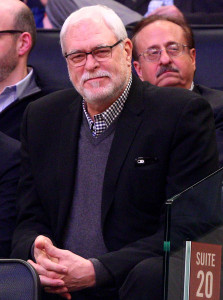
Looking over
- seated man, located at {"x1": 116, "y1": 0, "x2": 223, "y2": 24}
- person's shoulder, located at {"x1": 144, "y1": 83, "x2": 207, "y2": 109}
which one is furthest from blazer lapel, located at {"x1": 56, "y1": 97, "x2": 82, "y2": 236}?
seated man, located at {"x1": 116, "y1": 0, "x2": 223, "y2": 24}

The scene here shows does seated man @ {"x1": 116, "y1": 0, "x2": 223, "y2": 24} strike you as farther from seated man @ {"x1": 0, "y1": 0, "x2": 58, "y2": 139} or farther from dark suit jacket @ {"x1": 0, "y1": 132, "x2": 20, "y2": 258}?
dark suit jacket @ {"x1": 0, "y1": 132, "x2": 20, "y2": 258}

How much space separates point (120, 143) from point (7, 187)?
475 mm

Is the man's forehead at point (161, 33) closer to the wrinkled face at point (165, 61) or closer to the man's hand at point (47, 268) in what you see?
the wrinkled face at point (165, 61)

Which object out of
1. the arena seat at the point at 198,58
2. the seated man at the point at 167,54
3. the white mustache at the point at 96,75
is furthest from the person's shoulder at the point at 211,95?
the white mustache at the point at 96,75

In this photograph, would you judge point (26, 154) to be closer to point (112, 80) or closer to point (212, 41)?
point (112, 80)

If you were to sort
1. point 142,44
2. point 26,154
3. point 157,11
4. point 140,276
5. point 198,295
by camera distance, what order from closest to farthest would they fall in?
point 198,295
point 140,276
point 26,154
point 142,44
point 157,11

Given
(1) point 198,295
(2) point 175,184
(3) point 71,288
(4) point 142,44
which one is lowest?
(3) point 71,288

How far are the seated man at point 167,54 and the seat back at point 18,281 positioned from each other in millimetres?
1119

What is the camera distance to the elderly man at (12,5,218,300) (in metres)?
1.82

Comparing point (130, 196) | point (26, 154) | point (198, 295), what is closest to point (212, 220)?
point (198, 295)

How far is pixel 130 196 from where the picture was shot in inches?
74.5

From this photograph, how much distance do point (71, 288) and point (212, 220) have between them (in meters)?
0.48

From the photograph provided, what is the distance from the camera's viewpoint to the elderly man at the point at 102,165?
1.82 meters

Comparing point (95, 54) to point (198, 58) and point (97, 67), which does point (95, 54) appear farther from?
point (198, 58)
